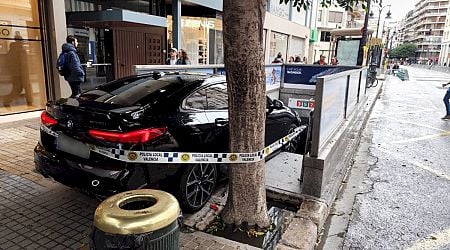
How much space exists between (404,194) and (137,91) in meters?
4.11

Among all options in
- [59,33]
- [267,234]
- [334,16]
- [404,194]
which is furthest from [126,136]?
[334,16]

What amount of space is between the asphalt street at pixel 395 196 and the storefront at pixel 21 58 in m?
7.76

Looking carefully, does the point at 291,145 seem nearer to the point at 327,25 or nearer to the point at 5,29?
the point at 5,29

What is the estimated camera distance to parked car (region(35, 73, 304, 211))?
3.20 metres

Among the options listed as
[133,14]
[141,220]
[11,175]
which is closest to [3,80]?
[133,14]

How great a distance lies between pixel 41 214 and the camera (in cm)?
367

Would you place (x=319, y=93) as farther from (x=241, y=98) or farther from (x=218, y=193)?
(x=218, y=193)

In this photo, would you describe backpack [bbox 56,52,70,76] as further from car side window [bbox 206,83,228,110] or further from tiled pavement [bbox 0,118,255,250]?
car side window [bbox 206,83,228,110]

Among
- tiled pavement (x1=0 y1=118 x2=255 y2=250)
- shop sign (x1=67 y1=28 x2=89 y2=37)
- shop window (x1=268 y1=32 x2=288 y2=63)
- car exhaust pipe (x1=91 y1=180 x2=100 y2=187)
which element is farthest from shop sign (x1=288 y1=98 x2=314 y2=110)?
shop window (x1=268 y1=32 x2=288 y2=63)

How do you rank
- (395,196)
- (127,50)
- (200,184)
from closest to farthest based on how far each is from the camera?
(200,184) → (395,196) → (127,50)

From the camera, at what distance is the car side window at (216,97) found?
13.9ft

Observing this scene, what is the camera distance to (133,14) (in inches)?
380

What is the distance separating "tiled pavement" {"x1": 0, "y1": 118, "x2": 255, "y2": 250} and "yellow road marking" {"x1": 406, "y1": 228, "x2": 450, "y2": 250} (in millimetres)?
1951

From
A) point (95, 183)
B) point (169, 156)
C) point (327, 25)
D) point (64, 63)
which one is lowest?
point (95, 183)
